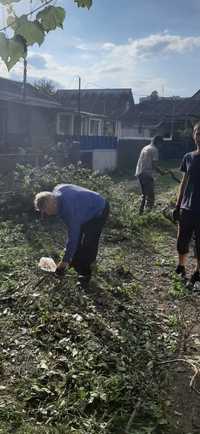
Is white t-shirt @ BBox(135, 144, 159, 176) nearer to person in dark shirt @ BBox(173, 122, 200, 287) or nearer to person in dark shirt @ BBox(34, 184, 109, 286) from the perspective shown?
person in dark shirt @ BBox(173, 122, 200, 287)

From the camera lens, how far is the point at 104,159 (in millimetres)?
23312

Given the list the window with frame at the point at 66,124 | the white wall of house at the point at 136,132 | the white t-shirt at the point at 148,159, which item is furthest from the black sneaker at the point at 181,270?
the white wall of house at the point at 136,132

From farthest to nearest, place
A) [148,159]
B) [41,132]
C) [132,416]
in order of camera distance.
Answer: [41,132] < [148,159] < [132,416]

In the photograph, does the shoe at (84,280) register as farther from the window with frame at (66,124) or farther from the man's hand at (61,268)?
the window with frame at (66,124)

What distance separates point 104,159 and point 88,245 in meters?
18.1

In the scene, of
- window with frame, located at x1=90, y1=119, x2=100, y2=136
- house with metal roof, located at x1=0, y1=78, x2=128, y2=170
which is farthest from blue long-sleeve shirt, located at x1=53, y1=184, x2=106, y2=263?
window with frame, located at x1=90, y1=119, x2=100, y2=136

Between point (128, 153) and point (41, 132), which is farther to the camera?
point (41, 132)

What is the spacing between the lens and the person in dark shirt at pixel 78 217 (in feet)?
16.1

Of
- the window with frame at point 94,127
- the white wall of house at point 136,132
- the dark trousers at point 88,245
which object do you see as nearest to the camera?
the dark trousers at point 88,245

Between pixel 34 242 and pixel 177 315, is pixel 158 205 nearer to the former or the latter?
pixel 34 242

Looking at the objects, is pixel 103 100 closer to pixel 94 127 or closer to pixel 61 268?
pixel 94 127

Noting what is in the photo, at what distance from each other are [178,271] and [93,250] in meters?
1.25

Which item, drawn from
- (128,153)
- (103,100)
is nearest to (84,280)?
(128,153)

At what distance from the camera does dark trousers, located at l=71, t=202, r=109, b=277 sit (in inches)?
212
